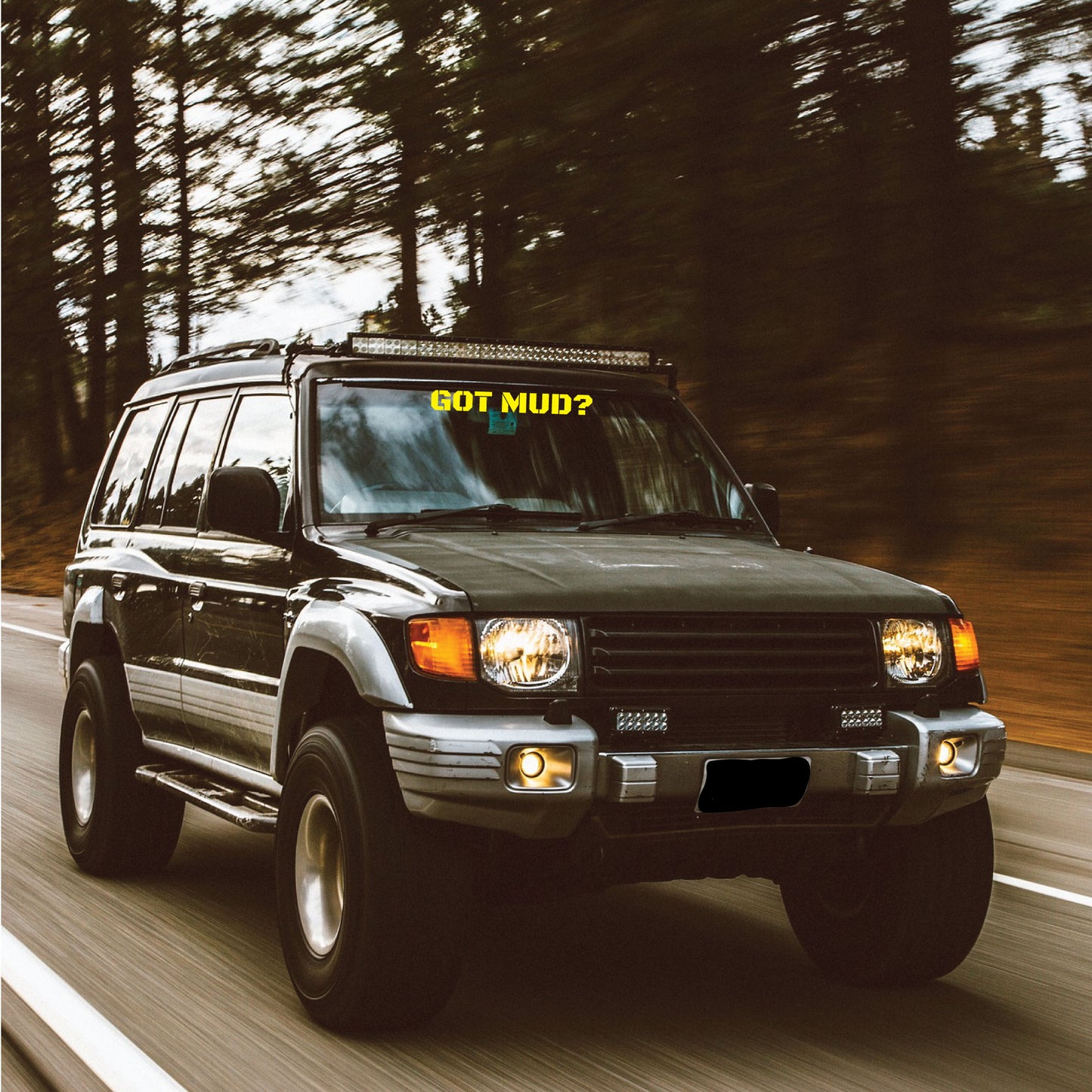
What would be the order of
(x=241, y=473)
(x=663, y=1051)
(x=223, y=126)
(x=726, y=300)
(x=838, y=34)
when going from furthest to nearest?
(x=223, y=126), (x=726, y=300), (x=838, y=34), (x=241, y=473), (x=663, y=1051)

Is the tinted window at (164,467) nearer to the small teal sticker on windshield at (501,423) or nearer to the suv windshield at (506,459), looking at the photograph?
the suv windshield at (506,459)

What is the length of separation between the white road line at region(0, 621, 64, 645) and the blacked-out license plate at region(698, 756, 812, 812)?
1449 centimetres

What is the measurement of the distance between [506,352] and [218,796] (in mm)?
1932

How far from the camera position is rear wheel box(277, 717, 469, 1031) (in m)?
4.47

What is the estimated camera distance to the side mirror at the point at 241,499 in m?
5.41

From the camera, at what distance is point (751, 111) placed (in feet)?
46.1

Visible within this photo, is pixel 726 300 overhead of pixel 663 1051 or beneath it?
overhead

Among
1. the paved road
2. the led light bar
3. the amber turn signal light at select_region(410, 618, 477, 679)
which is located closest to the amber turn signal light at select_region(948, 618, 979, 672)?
the paved road

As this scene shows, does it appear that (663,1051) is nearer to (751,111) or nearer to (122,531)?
(122,531)

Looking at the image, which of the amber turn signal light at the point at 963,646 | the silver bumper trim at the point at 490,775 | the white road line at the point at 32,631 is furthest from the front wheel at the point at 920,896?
the white road line at the point at 32,631

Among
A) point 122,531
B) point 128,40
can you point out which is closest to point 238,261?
point 128,40

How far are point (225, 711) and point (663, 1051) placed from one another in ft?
7.10

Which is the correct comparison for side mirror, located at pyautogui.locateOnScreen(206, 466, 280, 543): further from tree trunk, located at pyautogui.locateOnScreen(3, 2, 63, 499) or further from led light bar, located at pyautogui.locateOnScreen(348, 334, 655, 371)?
tree trunk, located at pyautogui.locateOnScreen(3, 2, 63, 499)

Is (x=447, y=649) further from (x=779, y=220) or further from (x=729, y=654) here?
(x=779, y=220)
